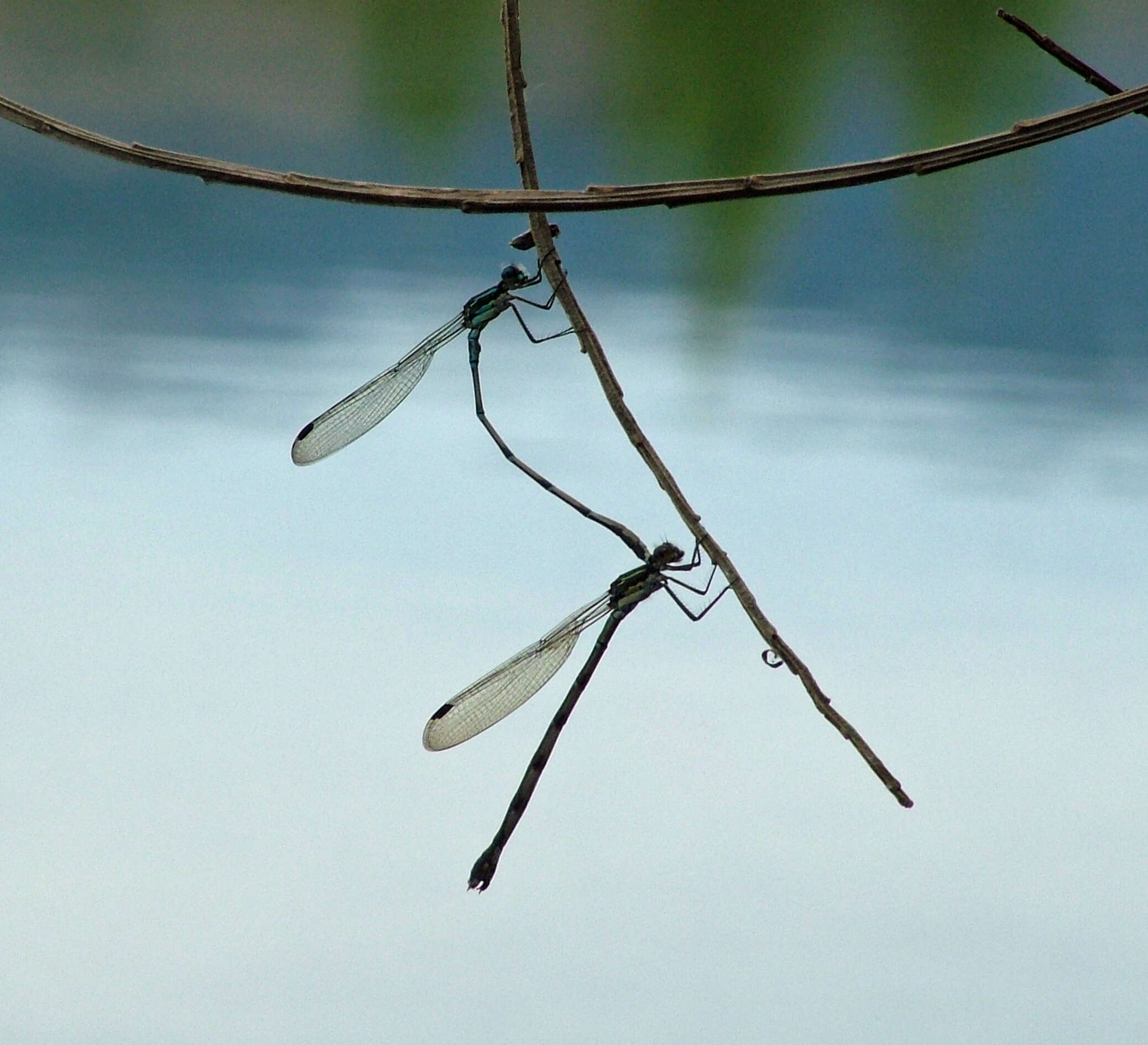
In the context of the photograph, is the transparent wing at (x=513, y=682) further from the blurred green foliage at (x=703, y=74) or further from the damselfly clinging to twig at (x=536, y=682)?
the blurred green foliage at (x=703, y=74)

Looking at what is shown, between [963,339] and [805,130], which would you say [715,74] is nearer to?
[805,130]

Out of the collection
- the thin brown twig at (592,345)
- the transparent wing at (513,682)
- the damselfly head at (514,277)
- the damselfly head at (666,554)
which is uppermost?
the thin brown twig at (592,345)

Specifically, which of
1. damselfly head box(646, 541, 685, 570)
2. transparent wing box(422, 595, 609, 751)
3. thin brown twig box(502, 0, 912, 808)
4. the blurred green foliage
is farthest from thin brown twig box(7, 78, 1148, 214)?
the blurred green foliage

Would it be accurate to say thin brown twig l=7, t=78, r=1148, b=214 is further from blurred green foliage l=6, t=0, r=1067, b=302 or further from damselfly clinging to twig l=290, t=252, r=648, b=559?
blurred green foliage l=6, t=0, r=1067, b=302

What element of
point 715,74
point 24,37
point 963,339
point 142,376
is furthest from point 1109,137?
point 24,37

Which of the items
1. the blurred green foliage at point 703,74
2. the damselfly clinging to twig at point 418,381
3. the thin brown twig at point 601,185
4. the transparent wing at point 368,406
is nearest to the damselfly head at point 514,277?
the damselfly clinging to twig at point 418,381

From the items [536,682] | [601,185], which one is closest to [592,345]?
[601,185]
